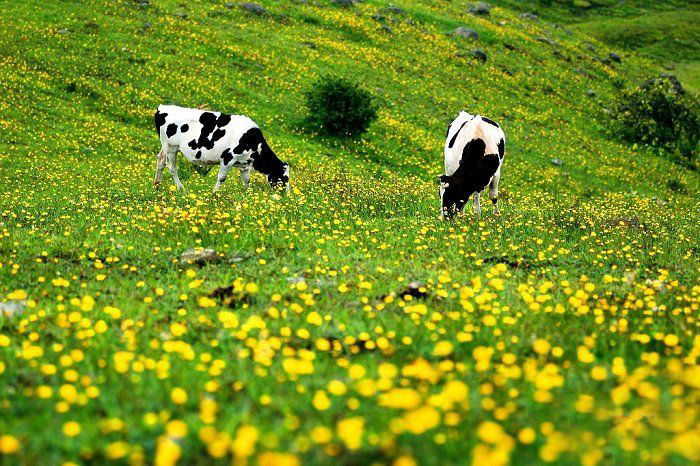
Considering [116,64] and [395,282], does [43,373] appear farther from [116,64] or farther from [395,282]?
[116,64]

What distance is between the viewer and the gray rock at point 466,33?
48.0 meters

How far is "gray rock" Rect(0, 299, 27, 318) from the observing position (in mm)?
6375

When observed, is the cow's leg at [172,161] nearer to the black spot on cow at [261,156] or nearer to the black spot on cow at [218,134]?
the black spot on cow at [218,134]

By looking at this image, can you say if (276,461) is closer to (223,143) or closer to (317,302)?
(317,302)

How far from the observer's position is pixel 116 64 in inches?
1136

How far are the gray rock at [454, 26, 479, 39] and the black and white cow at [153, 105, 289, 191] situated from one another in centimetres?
3604

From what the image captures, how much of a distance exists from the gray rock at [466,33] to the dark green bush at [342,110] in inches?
997

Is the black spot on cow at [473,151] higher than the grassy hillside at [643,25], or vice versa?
the grassy hillside at [643,25]

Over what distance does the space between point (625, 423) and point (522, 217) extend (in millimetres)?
10118

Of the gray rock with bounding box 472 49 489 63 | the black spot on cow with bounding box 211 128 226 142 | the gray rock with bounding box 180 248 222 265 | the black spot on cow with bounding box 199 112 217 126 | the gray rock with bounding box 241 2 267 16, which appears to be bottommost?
the gray rock with bounding box 180 248 222 265

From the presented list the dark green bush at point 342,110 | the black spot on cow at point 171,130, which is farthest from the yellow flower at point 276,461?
the dark green bush at point 342,110

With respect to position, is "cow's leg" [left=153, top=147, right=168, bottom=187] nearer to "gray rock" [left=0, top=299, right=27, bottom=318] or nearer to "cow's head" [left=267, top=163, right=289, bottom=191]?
"cow's head" [left=267, top=163, right=289, bottom=191]

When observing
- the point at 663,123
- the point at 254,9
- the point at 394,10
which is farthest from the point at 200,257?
the point at 394,10

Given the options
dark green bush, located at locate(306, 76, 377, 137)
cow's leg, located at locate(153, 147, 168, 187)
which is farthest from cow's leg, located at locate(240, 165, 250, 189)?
dark green bush, located at locate(306, 76, 377, 137)
